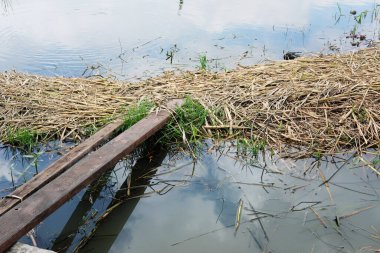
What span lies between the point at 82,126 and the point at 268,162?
1.44m

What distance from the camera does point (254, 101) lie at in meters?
3.30

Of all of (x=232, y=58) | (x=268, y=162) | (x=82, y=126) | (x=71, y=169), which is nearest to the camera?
(x=71, y=169)

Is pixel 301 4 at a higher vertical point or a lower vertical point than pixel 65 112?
higher

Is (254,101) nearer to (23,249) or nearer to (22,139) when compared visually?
(22,139)

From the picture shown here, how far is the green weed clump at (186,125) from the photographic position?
300 cm

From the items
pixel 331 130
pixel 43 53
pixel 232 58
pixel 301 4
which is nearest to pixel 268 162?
pixel 331 130

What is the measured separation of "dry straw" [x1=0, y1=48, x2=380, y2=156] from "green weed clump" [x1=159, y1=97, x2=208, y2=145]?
0.08 meters

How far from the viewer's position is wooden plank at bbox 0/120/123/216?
1979 mm

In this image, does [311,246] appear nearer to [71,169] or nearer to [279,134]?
[279,134]

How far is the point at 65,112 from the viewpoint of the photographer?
131 inches

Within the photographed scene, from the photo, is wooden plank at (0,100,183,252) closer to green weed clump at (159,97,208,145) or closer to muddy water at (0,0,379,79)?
green weed clump at (159,97,208,145)

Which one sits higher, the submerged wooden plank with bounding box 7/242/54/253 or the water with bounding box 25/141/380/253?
the submerged wooden plank with bounding box 7/242/54/253

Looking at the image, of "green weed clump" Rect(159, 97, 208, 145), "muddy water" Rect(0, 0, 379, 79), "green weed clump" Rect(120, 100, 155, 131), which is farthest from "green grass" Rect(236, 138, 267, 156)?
"muddy water" Rect(0, 0, 379, 79)

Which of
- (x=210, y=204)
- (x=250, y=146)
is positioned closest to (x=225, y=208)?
(x=210, y=204)
